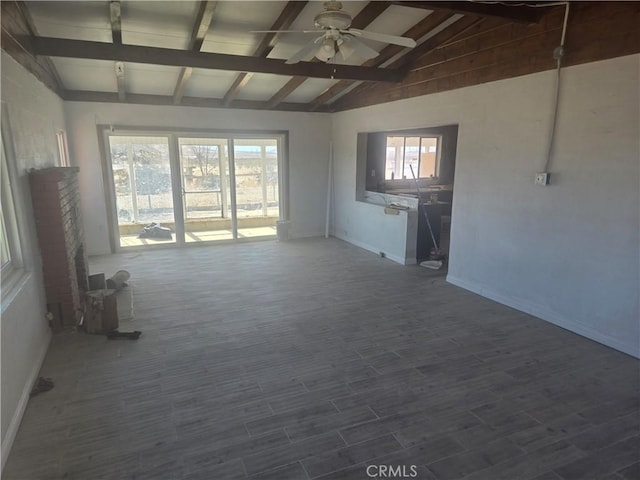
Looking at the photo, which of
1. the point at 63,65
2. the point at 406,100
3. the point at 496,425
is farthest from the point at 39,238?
the point at 406,100

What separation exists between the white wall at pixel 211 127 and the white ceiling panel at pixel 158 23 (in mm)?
2165

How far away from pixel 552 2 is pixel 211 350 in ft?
14.1

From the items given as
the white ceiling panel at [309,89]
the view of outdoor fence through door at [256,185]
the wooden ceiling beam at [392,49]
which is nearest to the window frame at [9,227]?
the wooden ceiling beam at [392,49]

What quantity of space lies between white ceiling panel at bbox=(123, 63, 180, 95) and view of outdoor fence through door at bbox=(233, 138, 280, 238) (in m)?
1.53

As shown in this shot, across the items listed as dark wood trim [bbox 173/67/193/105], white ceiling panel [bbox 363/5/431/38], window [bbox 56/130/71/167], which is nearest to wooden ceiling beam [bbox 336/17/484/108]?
white ceiling panel [bbox 363/5/431/38]

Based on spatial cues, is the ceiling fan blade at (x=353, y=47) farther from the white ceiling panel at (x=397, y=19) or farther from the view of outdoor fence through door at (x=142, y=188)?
the view of outdoor fence through door at (x=142, y=188)

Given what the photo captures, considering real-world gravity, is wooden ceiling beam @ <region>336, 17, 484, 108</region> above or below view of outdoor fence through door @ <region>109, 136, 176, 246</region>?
above

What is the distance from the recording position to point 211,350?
3395 millimetres

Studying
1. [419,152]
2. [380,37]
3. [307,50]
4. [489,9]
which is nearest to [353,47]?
[380,37]

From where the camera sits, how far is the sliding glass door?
266 inches

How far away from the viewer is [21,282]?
9.37 ft

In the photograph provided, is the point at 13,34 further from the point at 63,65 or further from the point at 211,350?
the point at 211,350

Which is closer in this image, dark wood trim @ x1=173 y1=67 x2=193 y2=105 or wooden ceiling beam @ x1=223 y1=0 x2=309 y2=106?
wooden ceiling beam @ x1=223 y1=0 x2=309 y2=106

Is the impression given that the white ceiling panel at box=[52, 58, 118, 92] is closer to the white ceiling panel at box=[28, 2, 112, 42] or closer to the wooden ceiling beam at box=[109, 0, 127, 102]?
the wooden ceiling beam at box=[109, 0, 127, 102]
